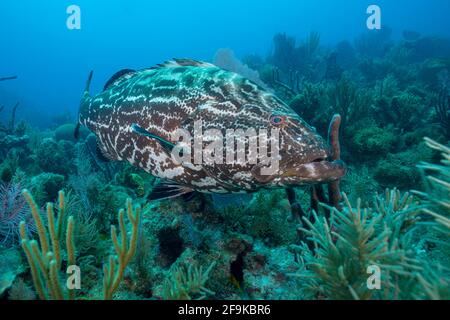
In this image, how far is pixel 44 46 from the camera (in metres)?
120

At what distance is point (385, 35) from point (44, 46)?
133031mm

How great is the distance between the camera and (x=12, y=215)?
13.3ft

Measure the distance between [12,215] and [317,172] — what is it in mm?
4104

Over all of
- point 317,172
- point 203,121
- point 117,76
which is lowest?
point 317,172

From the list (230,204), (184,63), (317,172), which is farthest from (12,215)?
(317,172)

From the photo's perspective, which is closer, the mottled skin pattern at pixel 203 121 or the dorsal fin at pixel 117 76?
the mottled skin pattern at pixel 203 121

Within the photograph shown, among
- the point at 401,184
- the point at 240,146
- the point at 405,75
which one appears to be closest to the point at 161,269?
the point at 240,146

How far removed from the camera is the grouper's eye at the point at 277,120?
2963 millimetres

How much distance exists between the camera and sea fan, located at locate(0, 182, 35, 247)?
3.87 meters

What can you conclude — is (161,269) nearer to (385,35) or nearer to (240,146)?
(240,146)

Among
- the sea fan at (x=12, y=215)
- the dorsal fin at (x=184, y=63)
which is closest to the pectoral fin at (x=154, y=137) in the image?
the dorsal fin at (x=184, y=63)

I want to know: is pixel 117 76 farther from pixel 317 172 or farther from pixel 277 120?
pixel 317 172

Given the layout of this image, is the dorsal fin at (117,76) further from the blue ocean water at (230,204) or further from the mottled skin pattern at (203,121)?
the mottled skin pattern at (203,121)

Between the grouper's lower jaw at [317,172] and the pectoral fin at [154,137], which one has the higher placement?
the pectoral fin at [154,137]
